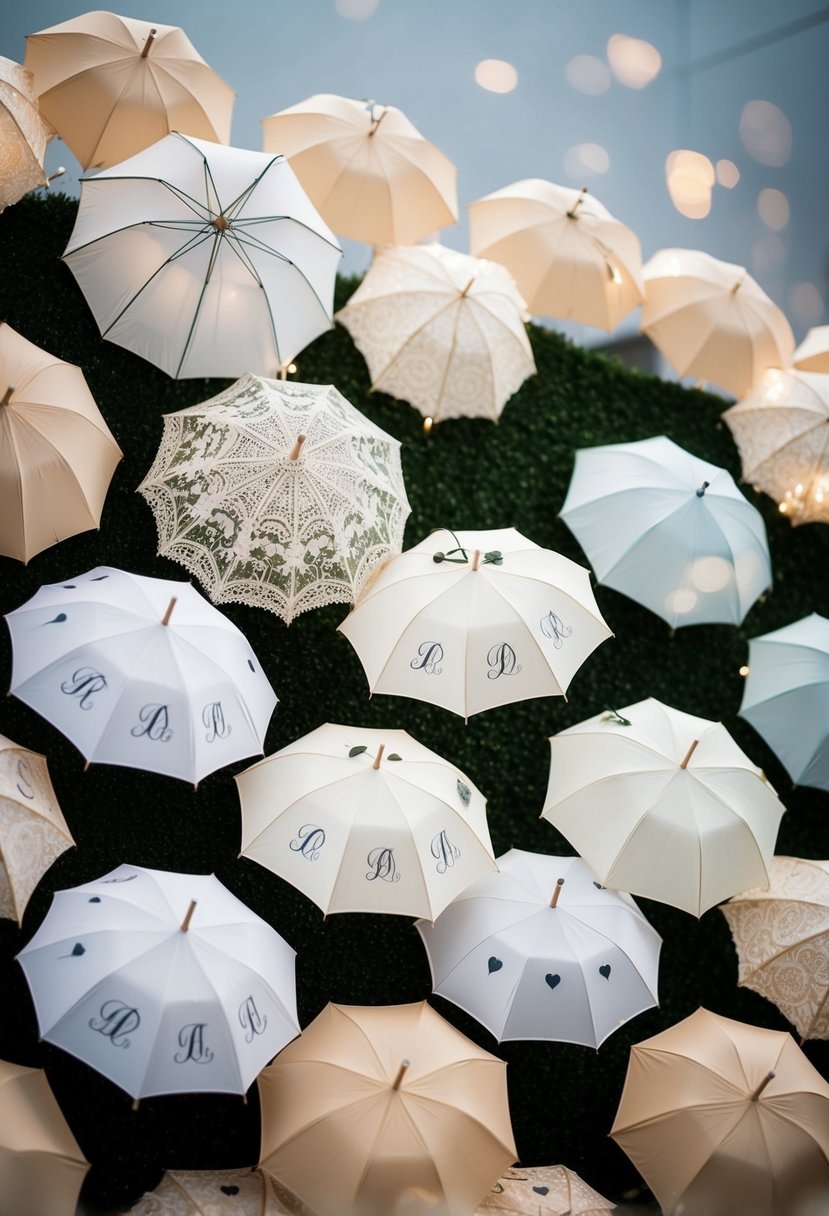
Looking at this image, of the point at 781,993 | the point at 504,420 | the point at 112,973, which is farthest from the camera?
the point at 504,420

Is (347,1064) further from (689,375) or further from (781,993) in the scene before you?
(689,375)

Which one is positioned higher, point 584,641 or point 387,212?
point 387,212

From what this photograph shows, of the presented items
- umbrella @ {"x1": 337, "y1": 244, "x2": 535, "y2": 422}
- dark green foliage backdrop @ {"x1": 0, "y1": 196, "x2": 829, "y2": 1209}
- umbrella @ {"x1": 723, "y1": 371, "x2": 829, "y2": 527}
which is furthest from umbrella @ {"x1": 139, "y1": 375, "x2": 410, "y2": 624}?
umbrella @ {"x1": 723, "y1": 371, "x2": 829, "y2": 527}

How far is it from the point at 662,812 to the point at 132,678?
2351mm

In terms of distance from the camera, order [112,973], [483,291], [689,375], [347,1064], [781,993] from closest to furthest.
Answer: [112,973] → [347,1064] → [781,993] → [483,291] → [689,375]

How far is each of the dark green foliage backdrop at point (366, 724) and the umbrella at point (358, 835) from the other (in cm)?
64

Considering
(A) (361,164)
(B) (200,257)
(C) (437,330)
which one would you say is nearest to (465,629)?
(C) (437,330)

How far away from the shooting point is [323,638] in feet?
16.7

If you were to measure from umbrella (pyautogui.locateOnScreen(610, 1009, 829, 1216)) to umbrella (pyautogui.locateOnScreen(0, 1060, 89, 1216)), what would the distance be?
2.22 metres

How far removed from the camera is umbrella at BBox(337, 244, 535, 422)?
17.5ft

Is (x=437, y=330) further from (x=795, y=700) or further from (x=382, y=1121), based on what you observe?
(x=382, y=1121)

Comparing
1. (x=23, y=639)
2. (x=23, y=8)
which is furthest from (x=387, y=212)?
(x=23, y=639)

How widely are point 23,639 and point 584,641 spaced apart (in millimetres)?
2396

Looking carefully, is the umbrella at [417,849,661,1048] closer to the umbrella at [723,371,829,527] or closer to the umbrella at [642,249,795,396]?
the umbrella at [723,371,829,527]
